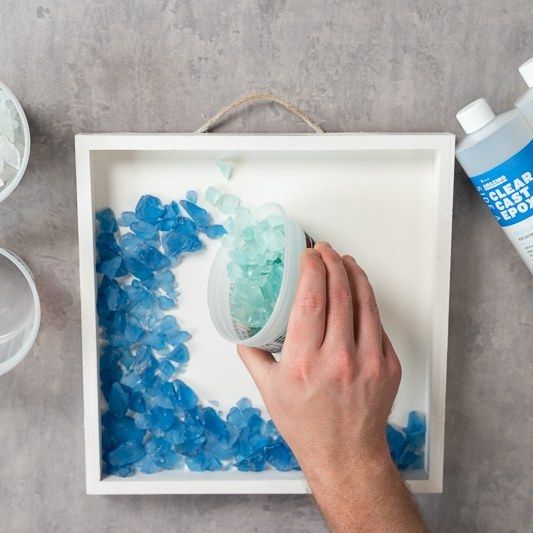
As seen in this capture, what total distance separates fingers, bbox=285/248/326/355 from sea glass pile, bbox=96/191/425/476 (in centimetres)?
21

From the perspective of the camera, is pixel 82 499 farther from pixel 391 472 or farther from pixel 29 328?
pixel 391 472

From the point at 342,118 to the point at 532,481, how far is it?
1.79 feet

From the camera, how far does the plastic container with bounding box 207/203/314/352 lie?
722 millimetres

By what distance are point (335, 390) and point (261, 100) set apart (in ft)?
1.27

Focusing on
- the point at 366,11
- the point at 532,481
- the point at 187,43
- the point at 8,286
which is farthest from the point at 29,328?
the point at 532,481

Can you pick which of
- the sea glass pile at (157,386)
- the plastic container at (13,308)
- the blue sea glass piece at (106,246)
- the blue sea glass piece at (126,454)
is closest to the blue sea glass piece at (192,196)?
the sea glass pile at (157,386)

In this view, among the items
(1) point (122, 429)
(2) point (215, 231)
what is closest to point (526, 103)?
(2) point (215, 231)

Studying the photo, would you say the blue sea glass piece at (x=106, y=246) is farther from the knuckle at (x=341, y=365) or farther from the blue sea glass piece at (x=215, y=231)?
the knuckle at (x=341, y=365)

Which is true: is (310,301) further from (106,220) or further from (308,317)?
(106,220)

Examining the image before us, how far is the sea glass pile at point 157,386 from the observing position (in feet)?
2.81

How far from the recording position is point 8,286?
86 cm

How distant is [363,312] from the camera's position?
0.72 m

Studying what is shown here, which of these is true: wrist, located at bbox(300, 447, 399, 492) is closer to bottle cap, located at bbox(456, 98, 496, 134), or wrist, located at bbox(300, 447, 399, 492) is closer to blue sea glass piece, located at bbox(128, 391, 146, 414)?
blue sea glass piece, located at bbox(128, 391, 146, 414)

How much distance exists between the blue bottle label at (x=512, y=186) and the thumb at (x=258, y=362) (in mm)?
314
